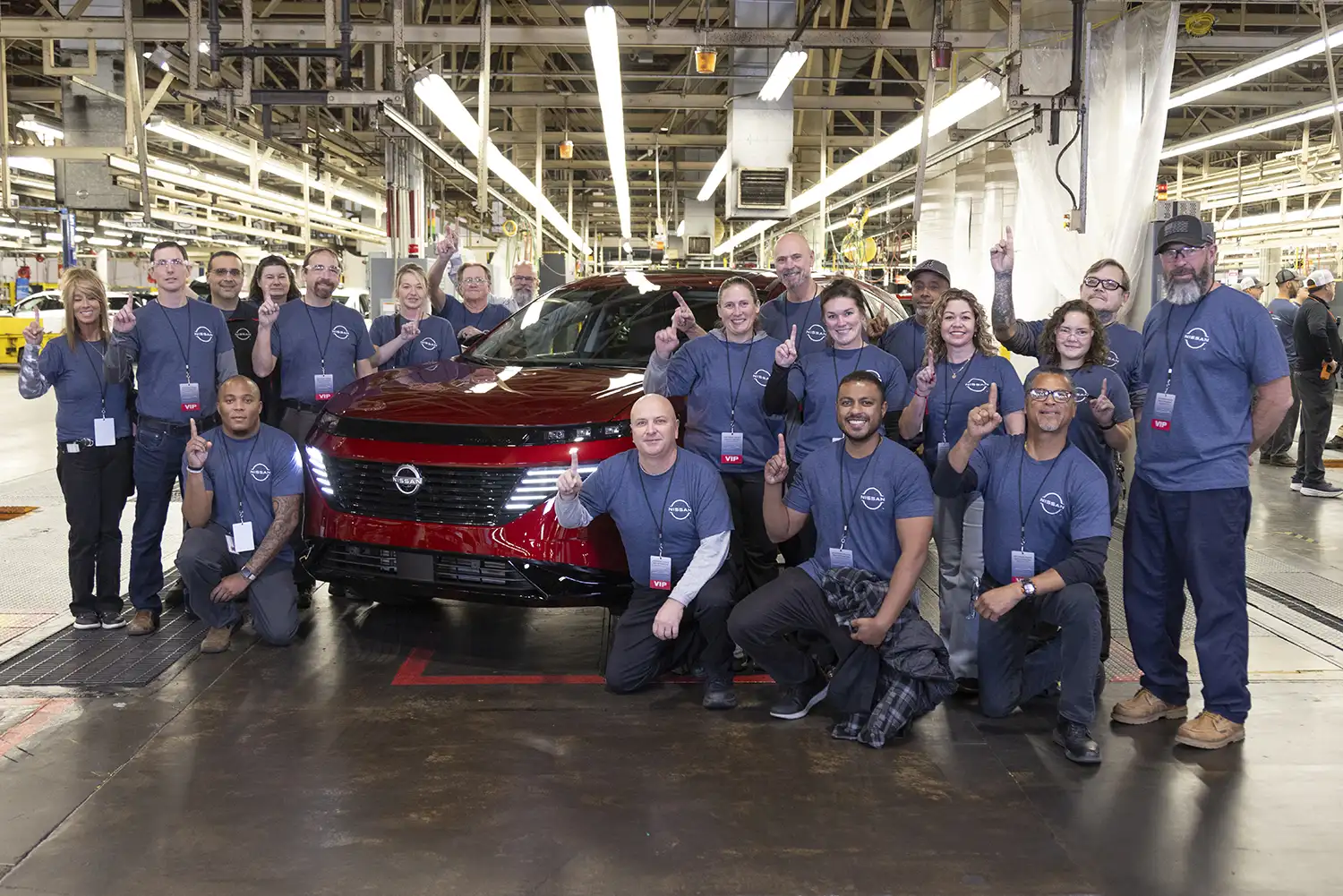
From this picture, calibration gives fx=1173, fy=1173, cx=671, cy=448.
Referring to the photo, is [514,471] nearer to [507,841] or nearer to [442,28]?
[507,841]

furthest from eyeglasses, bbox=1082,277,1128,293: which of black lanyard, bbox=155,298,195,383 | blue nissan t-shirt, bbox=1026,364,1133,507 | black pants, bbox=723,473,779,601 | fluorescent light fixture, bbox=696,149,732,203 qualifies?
fluorescent light fixture, bbox=696,149,732,203

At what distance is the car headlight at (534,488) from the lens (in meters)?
4.62

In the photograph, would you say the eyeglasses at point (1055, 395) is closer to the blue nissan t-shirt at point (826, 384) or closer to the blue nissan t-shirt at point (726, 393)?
the blue nissan t-shirt at point (826, 384)

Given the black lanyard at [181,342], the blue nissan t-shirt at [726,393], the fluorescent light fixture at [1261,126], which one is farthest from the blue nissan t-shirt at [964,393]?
the fluorescent light fixture at [1261,126]

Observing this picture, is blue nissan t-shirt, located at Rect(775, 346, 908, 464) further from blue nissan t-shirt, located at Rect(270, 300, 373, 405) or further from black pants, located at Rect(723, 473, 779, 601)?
blue nissan t-shirt, located at Rect(270, 300, 373, 405)

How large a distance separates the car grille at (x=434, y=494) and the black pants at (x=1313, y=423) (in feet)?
25.4

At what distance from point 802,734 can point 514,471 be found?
1.50m

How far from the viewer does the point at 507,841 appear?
3.31 meters

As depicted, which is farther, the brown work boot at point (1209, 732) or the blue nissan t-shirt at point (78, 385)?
the blue nissan t-shirt at point (78, 385)

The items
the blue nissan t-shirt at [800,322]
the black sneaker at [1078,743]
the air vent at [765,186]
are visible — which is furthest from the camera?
the air vent at [765,186]

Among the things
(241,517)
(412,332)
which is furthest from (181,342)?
(412,332)

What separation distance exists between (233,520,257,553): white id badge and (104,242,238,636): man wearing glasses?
1.58ft

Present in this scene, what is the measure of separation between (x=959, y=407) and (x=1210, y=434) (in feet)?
3.07

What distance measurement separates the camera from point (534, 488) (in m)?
4.63
